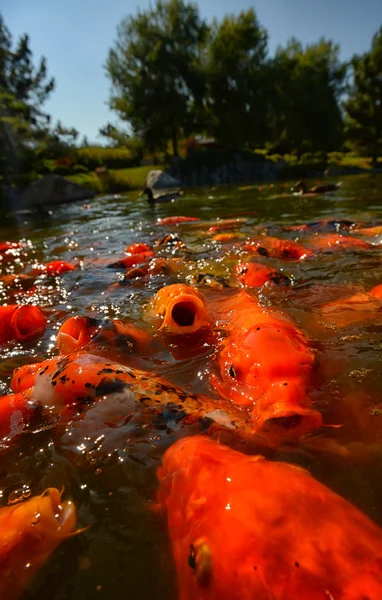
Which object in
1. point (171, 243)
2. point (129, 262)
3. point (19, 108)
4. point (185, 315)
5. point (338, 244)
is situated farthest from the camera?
point (19, 108)

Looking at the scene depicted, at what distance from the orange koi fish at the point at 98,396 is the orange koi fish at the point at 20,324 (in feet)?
4.05

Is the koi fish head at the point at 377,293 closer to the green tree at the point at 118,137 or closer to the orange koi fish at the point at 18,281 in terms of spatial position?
the orange koi fish at the point at 18,281

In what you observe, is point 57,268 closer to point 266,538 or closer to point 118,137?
point 266,538

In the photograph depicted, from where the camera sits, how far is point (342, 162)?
39.0m

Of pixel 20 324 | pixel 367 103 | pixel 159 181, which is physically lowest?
pixel 159 181

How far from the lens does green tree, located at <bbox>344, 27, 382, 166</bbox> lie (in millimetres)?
36219

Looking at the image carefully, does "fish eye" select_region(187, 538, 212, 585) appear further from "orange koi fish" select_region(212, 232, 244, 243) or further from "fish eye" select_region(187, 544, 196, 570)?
"orange koi fish" select_region(212, 232, 244, 243)

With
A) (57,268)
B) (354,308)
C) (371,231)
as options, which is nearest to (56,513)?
(354,308)

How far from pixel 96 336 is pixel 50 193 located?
21734 millimetres

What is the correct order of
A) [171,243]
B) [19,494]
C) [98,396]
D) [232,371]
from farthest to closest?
1. [171,243]
2. [232,371]
3. [98,396]
4. [19,494]

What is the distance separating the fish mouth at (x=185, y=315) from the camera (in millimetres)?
3023

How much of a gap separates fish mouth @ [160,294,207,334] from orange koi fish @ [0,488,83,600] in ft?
5.50

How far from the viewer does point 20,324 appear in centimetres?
336

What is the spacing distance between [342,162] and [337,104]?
25.9 feet
